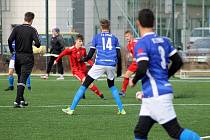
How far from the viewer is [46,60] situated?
1255 inches

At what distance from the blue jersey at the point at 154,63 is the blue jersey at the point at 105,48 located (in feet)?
19.8

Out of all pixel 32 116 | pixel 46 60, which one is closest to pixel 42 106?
pixel 32 116

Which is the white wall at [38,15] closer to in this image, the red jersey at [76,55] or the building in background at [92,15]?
the building in background at [92,15]

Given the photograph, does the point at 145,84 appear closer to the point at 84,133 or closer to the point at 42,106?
the point at 84,133

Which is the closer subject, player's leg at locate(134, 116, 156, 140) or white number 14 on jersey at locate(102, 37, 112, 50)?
player's leg at locate(134, 116, 156, 140)

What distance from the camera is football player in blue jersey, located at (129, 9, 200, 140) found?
777 cm

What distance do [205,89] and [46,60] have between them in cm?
1130

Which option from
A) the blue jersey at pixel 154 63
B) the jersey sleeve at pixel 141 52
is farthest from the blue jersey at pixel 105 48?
the jersey sleeve at pixel 141 52

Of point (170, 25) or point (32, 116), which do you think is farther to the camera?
point (170, 25)

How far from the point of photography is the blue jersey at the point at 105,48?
14.0m

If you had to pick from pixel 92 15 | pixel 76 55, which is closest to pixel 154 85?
pixel 76 55

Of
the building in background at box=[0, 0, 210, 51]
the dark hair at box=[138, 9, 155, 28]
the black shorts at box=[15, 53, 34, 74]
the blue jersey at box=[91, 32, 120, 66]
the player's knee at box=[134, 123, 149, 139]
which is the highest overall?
the building in background at box=[0, 0, 210, 51]

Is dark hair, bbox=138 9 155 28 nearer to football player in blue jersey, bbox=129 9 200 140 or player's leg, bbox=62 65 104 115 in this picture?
football player in blue jersey, bbox=129 9 200 140

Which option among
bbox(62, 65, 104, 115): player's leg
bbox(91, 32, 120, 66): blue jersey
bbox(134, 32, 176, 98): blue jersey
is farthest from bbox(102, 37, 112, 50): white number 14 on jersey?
bbox(134, 32, 176, 98): blue jersey
